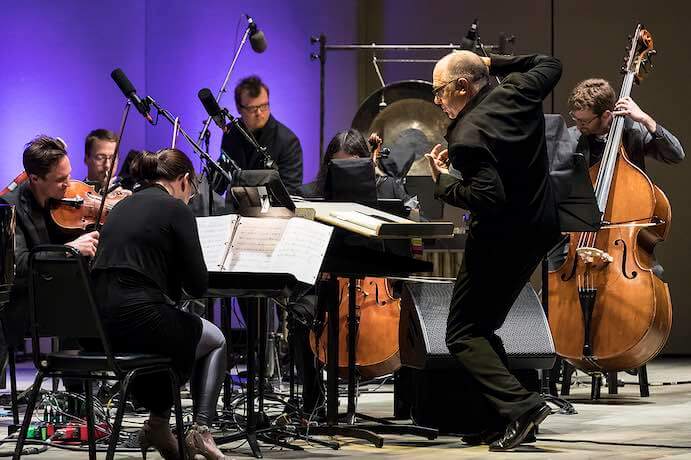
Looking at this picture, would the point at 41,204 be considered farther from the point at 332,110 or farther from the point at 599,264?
the point at 332,110

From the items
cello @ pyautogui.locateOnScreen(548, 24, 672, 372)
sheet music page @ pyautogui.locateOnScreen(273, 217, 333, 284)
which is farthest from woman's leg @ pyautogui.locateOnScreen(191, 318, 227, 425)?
cello @ pyautogui.locateOnScreen(548, 24, 672, 372)

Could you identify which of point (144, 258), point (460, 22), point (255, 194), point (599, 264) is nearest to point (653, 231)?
point (599, 264)

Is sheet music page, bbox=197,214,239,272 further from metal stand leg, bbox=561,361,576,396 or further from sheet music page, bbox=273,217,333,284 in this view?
metal stand leg, bbox=561,361,576,396

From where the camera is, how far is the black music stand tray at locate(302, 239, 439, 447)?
4578 millimetres

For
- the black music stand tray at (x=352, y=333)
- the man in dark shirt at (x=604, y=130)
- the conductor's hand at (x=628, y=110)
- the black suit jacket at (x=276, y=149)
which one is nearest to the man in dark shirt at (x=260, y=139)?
the black suit jacket at (x=276, y=149)

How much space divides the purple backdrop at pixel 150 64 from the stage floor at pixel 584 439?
2877 mm

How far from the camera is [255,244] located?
14.2 ft

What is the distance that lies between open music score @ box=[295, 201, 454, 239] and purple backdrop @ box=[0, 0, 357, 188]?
390cm

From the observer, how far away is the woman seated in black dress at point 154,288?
4.01 metres

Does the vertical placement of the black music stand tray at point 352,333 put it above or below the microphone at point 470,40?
below

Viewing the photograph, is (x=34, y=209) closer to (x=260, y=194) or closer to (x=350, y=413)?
(x=260, y=194)

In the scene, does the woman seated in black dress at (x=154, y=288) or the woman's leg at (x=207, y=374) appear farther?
the woman's leg at (x=207, y=374)

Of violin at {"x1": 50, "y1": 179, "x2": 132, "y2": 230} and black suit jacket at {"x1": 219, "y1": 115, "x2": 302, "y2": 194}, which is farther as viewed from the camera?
black suit jacket at {"x1": 219, "y1": 115, "x2": 302, "y2": 194}

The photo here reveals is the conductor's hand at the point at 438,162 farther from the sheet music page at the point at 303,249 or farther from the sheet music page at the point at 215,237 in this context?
the sheet music page at the point at 215,237
